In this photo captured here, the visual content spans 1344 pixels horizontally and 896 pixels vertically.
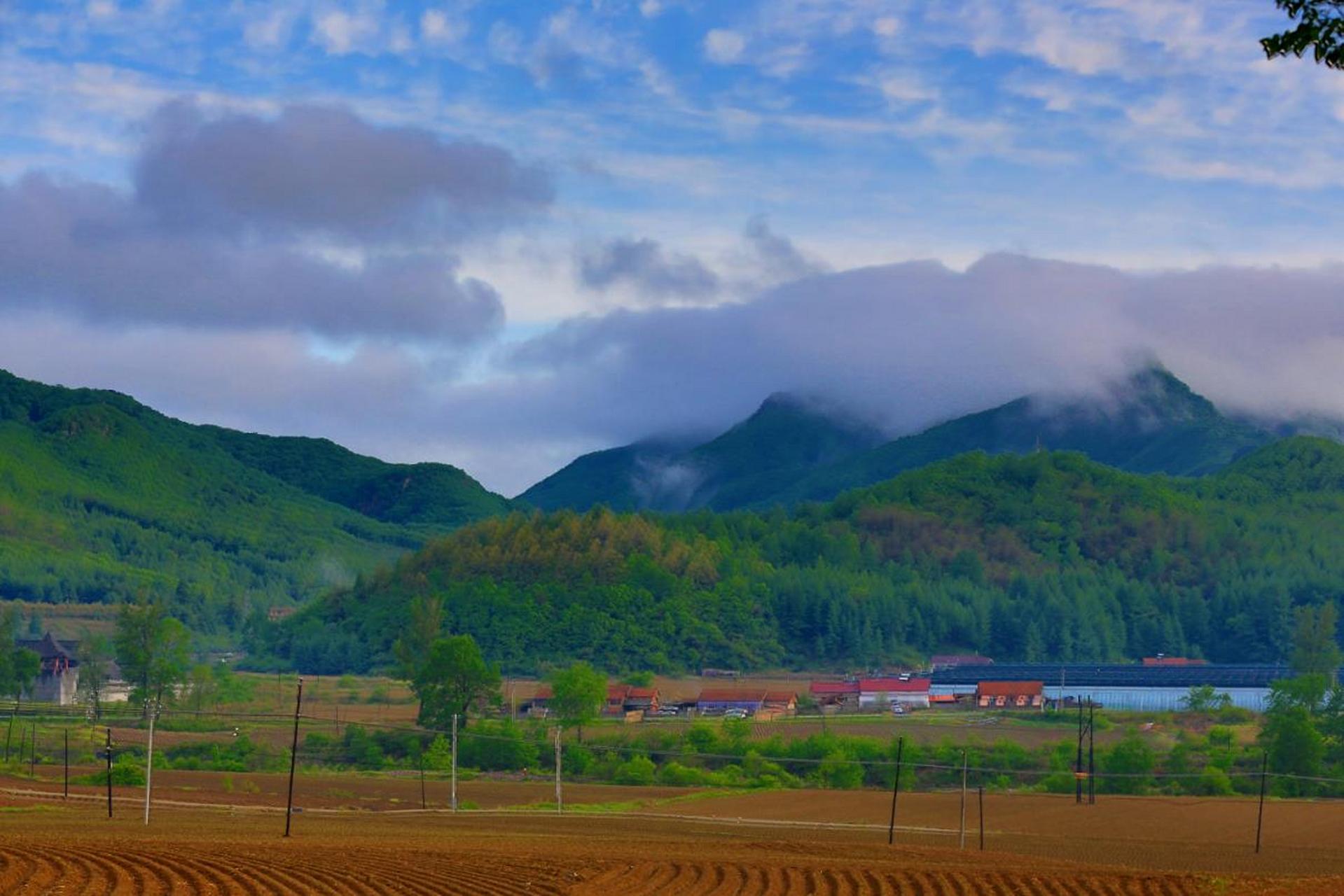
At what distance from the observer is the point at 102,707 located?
499ft

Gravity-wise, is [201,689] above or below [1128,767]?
above

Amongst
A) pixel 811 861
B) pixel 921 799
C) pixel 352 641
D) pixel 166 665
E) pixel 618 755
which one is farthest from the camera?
pixel 352 641

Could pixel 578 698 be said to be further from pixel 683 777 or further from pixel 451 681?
pixel 683 777

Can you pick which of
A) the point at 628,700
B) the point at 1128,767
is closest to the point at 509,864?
the point at 1128,767

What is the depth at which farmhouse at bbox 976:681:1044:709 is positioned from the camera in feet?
525

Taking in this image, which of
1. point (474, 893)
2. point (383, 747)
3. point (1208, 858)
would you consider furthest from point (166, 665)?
point (474, 893)

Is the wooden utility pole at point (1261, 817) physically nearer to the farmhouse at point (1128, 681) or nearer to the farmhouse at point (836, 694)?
the farmhouse at point (836, 694)

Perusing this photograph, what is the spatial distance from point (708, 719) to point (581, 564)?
61.1m

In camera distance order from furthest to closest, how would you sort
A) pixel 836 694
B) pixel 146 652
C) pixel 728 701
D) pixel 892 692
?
pixel 892 692 → pixel 836 694 → pixel 728 701 → pixel 146 652

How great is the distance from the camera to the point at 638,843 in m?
60.9

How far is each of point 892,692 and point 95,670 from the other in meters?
67.5

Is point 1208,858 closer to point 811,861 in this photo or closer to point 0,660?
point 811,861

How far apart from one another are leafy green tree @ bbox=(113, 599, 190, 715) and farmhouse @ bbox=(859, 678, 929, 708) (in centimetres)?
5751

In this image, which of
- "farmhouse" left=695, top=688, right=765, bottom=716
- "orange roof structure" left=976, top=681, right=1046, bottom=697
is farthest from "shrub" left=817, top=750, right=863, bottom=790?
"orange roof structure" left=976, top=681, right=1046, bottom=697
